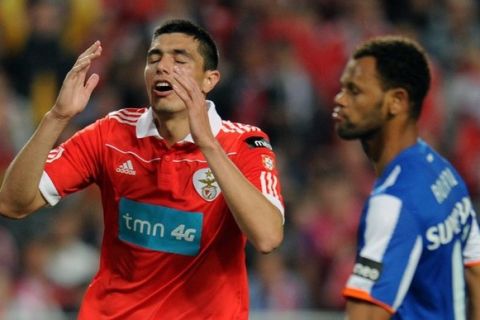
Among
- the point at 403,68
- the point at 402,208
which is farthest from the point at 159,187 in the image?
the point at 402,208

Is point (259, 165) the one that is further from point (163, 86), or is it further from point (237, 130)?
point (163, 86)

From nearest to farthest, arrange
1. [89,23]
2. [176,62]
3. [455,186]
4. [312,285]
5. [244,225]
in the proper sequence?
[455,186] < [244,225] < [176,62] < [312,285] < [89,23]

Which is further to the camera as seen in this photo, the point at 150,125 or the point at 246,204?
the point at 150,125

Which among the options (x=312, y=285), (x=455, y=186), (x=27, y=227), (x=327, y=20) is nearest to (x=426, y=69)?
(x=455, y=186)

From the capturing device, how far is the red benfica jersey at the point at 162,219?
5.34 meters

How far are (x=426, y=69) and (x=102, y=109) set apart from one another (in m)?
5.96

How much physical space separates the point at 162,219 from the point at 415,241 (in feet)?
4.55

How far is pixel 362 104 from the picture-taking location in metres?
4.57

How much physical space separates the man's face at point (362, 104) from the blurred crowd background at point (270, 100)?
177 inches

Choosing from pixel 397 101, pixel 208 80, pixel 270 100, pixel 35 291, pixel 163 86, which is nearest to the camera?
pixel 397 101

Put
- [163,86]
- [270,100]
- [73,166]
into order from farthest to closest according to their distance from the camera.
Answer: [270,100] → [73,166] → [163,86]

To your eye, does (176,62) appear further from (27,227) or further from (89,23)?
Result: (89,23)

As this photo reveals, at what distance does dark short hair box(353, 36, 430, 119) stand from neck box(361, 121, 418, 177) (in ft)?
0.20

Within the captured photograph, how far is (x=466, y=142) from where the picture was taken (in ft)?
35.6
